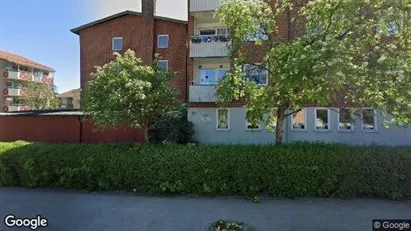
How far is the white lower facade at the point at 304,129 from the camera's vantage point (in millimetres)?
14398

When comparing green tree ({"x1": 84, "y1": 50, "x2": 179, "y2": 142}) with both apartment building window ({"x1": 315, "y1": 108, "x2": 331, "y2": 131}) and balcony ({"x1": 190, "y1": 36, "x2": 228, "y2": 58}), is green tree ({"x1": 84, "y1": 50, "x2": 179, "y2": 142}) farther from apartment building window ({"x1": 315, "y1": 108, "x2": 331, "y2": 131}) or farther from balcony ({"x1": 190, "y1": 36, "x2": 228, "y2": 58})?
apartment building window ({"x1": 315, "y1": 108, "x2": 331, "y2": 131})

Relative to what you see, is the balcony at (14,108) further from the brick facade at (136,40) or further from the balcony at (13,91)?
the brick facade at (136,40)

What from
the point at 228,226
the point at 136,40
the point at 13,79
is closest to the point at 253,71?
the point at 228,226

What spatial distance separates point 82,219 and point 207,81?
12228mm

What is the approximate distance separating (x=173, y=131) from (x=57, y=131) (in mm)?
8954

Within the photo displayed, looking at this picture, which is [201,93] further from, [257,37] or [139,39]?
[139,39]

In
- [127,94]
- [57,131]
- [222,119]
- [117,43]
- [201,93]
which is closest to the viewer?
[127,94]

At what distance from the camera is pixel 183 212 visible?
6988 millimetres

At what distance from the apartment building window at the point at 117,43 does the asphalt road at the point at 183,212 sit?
59.3ft

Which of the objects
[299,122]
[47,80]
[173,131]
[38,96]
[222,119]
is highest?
[47,80]

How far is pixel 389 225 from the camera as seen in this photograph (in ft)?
21.0

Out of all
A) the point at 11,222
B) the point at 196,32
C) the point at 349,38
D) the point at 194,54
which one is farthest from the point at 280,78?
the point at 196,32

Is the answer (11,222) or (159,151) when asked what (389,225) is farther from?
(11,222)

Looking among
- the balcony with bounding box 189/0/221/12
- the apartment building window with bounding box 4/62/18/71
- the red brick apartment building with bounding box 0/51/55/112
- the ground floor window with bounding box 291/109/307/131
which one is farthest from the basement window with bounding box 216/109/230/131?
the apartment building window with bounding box 4/62/18/71
